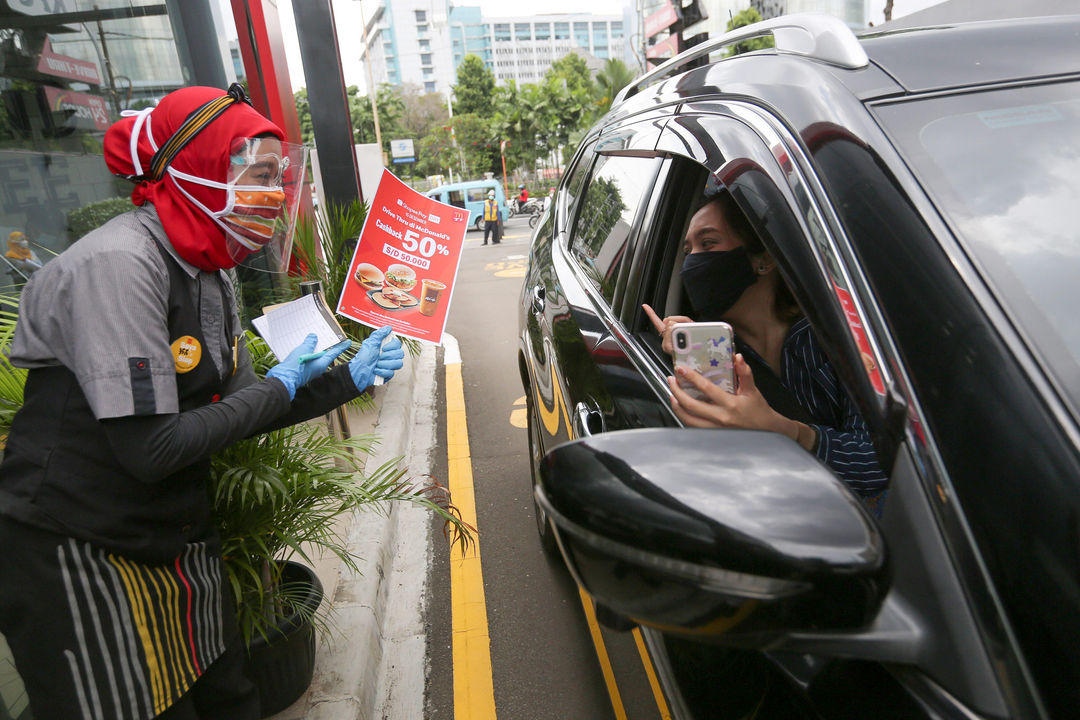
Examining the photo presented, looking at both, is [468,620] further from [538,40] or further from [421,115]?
[538,40]

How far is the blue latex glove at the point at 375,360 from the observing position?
2021 mm

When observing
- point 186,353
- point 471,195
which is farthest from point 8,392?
point 471,195

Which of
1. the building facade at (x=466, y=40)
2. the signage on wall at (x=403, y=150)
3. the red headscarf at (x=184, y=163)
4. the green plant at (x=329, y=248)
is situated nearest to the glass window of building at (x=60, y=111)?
the green plant at (x=329, y=248)

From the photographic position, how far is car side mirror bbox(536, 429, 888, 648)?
2.35 feet

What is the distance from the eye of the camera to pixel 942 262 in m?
0.93

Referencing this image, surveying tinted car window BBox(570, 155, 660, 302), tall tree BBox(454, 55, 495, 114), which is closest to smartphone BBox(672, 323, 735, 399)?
tinted car window BBox(570, 155, 660, 302)

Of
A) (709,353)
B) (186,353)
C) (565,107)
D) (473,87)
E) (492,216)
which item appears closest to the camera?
(709,353)

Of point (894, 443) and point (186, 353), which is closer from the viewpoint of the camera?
point (894, 443)

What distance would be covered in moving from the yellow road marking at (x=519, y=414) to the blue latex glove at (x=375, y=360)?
2.90 m

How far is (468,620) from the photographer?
3.04m

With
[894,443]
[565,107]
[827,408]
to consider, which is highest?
[565,107]

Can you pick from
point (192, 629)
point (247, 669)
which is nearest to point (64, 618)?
point (192, 629)

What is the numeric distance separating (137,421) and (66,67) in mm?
3006

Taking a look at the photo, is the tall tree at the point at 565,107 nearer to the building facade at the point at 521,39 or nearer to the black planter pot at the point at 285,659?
the black planter pot at the point at 285,659
